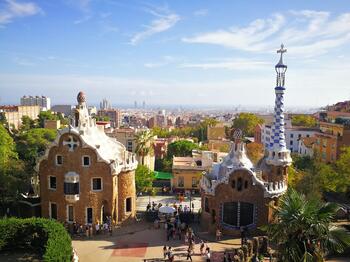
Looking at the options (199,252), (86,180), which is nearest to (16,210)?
(86,180)

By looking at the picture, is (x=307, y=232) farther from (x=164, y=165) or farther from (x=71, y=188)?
(x=164, y=165)

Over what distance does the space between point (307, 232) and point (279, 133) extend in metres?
20.1

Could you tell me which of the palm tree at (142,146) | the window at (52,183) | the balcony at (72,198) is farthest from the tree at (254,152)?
the window at (52,183)

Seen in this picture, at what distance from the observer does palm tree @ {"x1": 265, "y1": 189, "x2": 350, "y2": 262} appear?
16.6 m

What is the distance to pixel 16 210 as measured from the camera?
36500 mm

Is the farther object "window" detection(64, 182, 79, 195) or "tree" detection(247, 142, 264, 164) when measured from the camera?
"tree" detection(247, 142, 264, 164)

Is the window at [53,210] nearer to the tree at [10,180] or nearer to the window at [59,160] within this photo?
the window at [59,160]

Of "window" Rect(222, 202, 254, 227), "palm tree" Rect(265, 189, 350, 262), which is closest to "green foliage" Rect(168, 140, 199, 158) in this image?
"window" Rect(222, 202, 254, 227)

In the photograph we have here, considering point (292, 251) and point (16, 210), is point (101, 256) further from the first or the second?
point (292, 251)

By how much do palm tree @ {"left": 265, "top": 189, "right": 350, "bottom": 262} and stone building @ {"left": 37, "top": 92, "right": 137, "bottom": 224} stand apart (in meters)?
20.0

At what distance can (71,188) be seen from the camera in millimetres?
33312

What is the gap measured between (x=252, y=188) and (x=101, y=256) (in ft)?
46.7

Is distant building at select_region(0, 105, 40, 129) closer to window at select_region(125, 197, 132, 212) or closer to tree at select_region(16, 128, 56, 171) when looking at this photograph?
tree at select_region(16, 128, 56, 171)

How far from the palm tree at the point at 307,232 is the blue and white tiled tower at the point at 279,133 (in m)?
17.9
